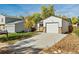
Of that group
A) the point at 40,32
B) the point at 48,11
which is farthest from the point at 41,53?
the point at 48,11

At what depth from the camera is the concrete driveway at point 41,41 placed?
4.95m

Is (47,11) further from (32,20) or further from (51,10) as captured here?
(32,20)

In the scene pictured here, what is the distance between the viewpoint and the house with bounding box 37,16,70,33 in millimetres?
5016

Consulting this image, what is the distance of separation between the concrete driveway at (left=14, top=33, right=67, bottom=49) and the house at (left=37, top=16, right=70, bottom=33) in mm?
116

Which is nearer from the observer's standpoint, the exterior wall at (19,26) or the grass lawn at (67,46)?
the grass lawn at (67,46)

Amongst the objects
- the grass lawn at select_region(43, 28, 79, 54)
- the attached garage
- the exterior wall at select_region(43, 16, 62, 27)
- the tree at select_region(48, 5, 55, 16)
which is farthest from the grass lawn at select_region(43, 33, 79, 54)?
the attached garage

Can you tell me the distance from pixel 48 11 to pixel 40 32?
0.49m

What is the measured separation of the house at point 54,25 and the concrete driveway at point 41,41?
0.12 metres

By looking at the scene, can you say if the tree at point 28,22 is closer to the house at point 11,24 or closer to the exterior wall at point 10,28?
the house at point 11,24

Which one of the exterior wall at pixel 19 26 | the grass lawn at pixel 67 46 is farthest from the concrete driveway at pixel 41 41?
the exterior wall at pixel 19 26

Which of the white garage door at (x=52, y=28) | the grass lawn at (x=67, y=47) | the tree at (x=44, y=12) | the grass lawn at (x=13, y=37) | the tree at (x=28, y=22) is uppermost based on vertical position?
the tree at (x=44, y=12)

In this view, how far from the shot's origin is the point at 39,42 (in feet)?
16.2

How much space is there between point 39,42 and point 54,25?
1.67 ft

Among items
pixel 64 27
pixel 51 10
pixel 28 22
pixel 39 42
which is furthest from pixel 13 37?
pixel 64 27
